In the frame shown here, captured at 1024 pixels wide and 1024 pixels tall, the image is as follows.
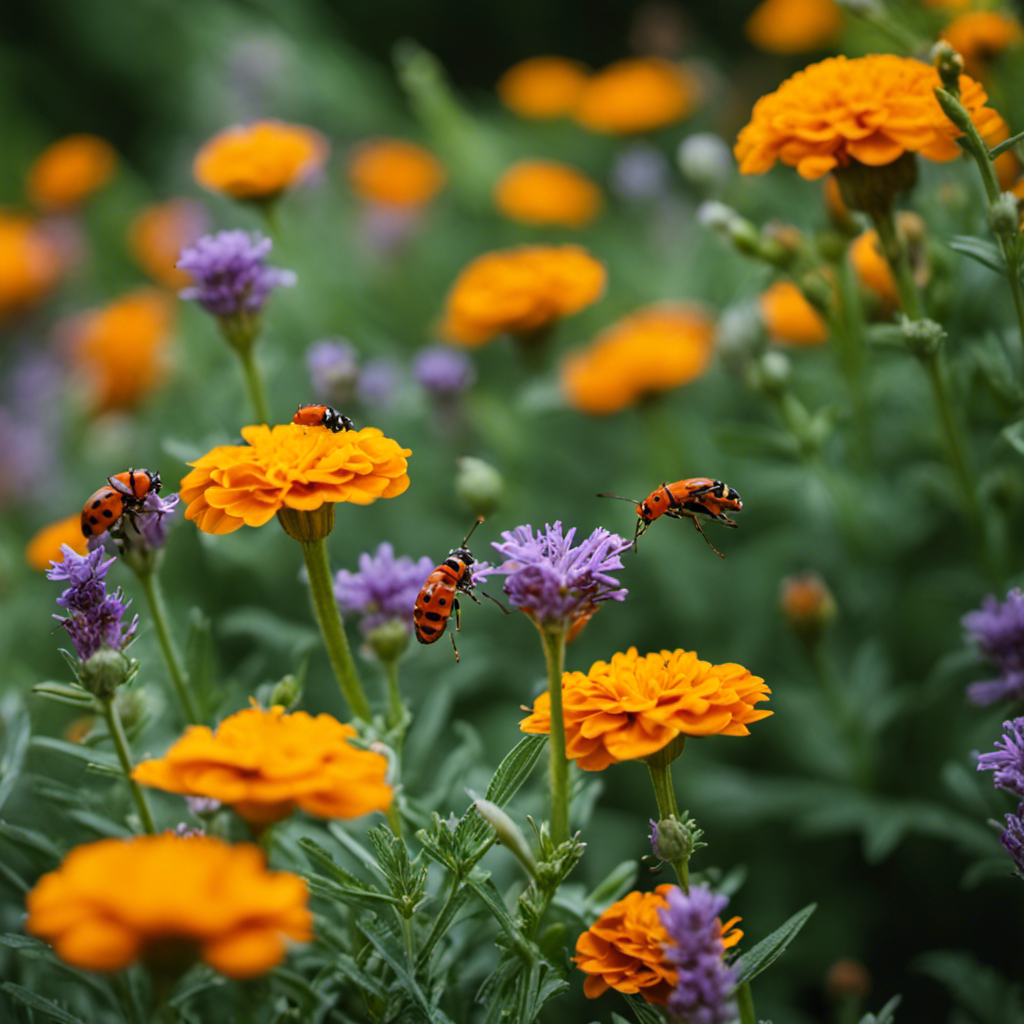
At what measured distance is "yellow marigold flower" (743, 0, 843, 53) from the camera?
3.01 m

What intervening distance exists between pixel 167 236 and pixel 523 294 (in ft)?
6.14

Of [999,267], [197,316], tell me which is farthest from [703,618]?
[197,316]

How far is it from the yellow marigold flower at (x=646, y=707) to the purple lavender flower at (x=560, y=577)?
3.0 inches

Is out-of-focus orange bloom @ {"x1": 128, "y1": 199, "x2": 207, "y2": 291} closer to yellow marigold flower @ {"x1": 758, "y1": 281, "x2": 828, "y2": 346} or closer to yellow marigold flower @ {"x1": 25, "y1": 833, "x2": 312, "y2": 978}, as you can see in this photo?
yellow marigold flower @ {"x1": 758, "y1": 281, "x2": 828, "y2": 346}

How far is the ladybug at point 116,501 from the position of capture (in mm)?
1193

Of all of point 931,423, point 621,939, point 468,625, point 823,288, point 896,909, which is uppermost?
point 823,288

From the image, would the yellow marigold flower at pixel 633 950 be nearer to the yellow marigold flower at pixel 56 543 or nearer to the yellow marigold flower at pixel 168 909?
the yellow marigold flower at pixel 168 909

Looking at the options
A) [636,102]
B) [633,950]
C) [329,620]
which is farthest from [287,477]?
[636,102]

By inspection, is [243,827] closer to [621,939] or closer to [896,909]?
[621,939]

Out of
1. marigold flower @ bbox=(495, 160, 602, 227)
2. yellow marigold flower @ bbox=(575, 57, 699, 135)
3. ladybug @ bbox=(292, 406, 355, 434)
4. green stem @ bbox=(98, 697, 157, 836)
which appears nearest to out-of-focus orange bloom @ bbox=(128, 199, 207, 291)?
marigold flower @ bbox=(495, 160, 602, 227)

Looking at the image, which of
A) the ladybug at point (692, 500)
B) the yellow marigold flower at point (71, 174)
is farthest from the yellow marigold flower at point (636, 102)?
the ladybug at point (692, 500)

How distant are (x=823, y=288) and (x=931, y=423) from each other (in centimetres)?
45

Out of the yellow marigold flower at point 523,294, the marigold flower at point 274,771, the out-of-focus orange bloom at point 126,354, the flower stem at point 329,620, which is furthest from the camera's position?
the out-of-focus orange bloom at point 126,354

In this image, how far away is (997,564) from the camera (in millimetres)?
1676
